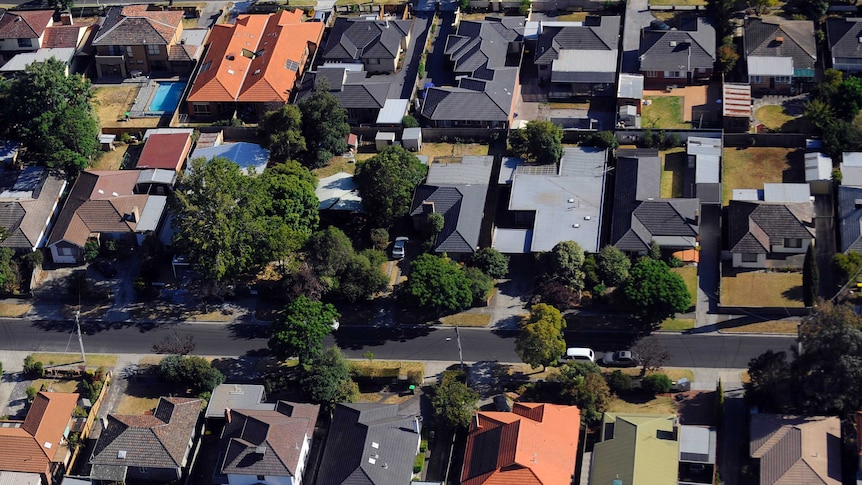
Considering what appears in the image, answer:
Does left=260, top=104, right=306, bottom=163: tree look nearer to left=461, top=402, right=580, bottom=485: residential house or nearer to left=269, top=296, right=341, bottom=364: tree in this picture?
left=269, top=296, right=341, bottom=364: tree

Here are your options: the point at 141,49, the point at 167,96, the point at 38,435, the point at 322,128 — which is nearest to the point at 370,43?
the point at 322,128

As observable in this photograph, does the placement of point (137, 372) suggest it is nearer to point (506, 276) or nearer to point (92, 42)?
point (506, 276)

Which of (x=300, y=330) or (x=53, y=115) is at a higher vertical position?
(x=53, y=115)

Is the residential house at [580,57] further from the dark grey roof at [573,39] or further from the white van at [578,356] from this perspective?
the white van at [578,356]

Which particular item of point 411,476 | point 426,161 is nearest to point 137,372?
point 411,476

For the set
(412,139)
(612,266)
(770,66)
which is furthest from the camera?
(770,66)

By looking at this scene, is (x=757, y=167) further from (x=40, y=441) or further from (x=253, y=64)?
(x=40, y=441)

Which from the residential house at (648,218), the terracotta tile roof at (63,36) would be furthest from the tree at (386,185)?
the terracotta tile roof at (63,36)
